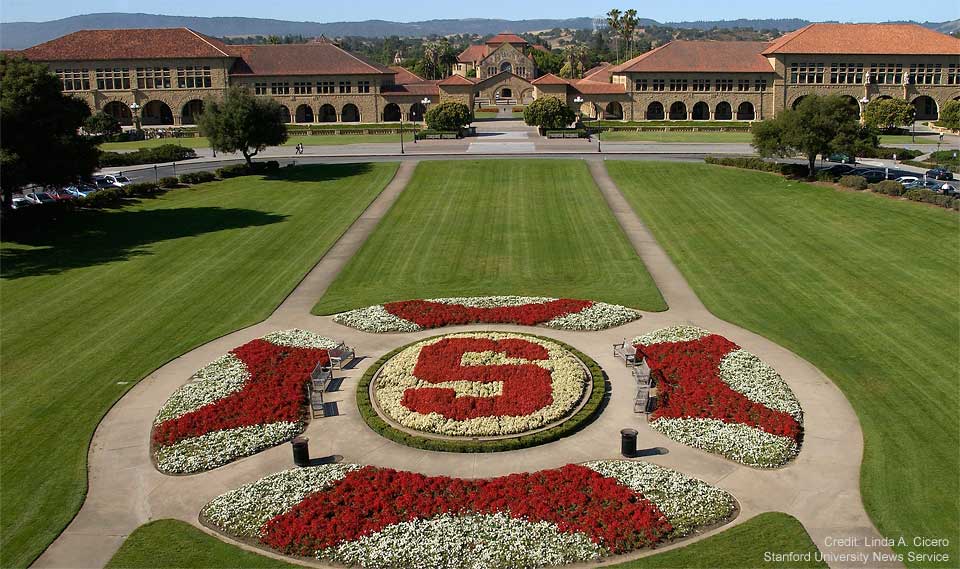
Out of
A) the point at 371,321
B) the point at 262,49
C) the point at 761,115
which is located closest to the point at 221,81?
the point at 262,49

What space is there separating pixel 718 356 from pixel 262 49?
99.3 metres

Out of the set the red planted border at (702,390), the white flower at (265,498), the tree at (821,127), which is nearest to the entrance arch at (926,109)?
the tree at (821,127)

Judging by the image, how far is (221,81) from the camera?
10644 cm

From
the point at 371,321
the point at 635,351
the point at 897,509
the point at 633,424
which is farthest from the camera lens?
the point at 371,321

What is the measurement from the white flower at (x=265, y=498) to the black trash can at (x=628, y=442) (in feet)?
22.5

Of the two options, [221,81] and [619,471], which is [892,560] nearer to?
[619,471]

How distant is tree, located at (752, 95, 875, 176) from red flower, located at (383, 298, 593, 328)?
32.2 meters

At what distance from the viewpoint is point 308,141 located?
3661 inches

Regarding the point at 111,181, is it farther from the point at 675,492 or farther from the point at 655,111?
the point at 655,111

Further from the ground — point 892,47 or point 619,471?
point 892,47

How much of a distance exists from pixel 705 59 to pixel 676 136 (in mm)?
20995

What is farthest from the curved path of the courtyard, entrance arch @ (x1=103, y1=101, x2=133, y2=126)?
entrance arch @ (x1=103, y1=101, x2=133, y2=126)

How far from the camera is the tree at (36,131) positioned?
4231 centimetres

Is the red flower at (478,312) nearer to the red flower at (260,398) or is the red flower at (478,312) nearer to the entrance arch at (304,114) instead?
the red flower at (260,398)
